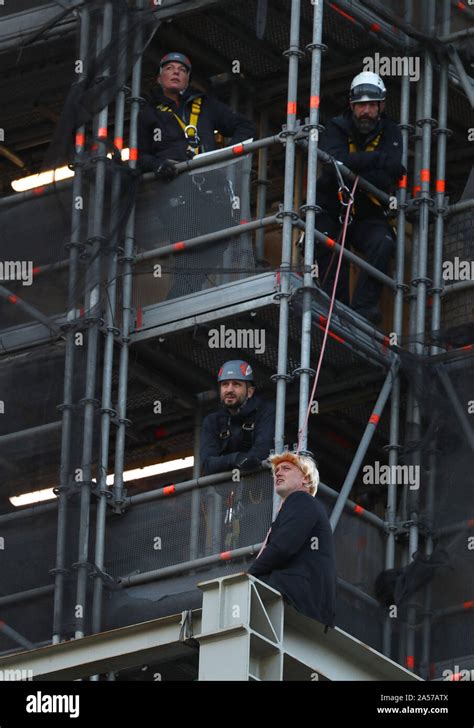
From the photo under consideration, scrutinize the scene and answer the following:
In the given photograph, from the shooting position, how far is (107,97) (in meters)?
30.3

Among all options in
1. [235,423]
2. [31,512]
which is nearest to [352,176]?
Answer: [235,423]

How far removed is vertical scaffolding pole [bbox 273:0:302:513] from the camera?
28062 mm

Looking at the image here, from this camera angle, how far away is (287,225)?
1144 inches

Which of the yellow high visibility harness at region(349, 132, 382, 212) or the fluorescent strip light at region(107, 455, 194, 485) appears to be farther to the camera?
the fluorescent strip light at region(107, 455, 194, 485)

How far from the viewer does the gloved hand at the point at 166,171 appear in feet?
98.4

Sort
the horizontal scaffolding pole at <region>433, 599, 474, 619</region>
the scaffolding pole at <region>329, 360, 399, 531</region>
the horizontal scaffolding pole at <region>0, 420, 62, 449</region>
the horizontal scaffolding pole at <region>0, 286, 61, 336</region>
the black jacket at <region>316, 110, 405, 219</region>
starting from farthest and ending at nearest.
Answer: the black jacket at <region>316, 110, 405, 219</region>, the horizontal scaffolding pole at <region>0, 286, 61, 336</region>, the horizontal scaffolding pole at <region>0, 420, 62, 449</region>, the horizontal scaffolding pole at <region>433, 599, 474, 619</region>, the scaffolding pole at <region>329, 360, 399, 531</region>

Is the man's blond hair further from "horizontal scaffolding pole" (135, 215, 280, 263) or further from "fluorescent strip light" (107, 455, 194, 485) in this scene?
"fluorescent strip light" (107, 455, 194, 485)

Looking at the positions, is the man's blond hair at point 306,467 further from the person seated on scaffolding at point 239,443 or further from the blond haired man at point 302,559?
the person seated on scaffolding at point 239,443

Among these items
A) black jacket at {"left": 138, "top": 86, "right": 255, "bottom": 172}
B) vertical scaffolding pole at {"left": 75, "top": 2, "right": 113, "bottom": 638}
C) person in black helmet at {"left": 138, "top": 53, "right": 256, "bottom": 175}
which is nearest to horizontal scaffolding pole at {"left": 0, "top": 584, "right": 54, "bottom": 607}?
vertical scaffolding pole at {"left": 75, "top": 2, "right": 113, "bottom": 638}

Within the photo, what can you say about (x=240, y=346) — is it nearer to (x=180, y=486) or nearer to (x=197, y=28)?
A: (x=180, y=486)

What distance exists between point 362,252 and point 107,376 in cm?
309

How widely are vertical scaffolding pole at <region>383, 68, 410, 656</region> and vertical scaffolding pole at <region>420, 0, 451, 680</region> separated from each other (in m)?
0.33
